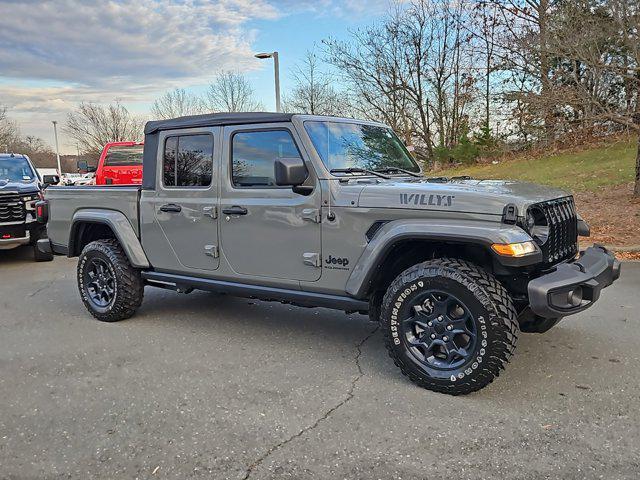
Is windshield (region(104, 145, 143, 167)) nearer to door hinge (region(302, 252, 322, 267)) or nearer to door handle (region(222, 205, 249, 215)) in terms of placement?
door handle (region(222, 205, 249, 215))

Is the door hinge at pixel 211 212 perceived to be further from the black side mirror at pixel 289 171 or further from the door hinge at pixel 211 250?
the black side mirror at pixel 289 171

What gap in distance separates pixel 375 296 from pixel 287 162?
1.15 meters

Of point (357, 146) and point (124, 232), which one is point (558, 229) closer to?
point (357, 146)

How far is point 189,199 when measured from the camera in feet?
15.3

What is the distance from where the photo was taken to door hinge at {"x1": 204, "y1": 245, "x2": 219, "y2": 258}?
453 cm

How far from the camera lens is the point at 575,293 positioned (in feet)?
10.9

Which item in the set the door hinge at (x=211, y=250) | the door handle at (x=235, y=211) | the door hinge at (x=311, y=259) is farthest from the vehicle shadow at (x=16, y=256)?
the door hinge at (x=311, y=259)

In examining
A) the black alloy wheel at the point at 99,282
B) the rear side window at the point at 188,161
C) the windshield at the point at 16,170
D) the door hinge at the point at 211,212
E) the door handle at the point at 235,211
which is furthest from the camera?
the windshield at the point at 16,170

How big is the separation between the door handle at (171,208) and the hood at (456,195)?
182 cm

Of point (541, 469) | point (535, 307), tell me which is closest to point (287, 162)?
point (535, 307)

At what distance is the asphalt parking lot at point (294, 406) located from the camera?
8.91 ft

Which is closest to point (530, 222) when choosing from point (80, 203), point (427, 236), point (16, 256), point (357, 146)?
point (427, 236)

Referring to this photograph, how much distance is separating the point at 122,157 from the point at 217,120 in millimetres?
10393

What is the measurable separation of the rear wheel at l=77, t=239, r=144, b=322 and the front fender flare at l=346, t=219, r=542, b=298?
7.93ft
